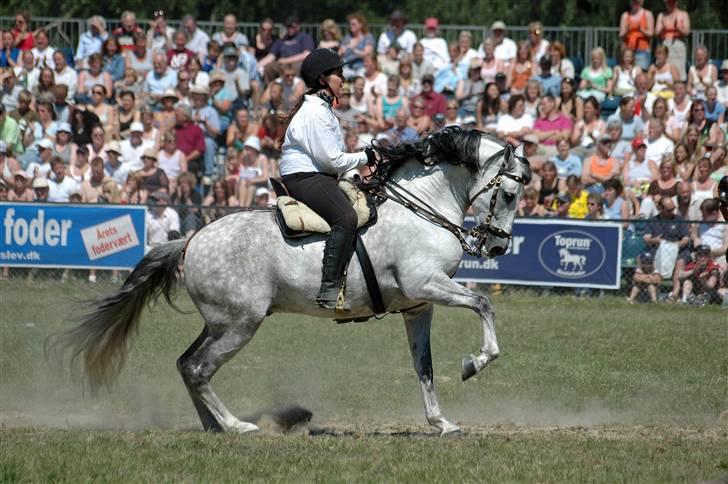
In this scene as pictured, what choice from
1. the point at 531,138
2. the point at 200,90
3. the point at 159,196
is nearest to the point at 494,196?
the point at 531,138

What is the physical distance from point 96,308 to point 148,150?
10447 millimetres

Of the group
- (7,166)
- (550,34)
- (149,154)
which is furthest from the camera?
(550,34)

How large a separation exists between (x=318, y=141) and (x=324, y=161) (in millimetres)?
171

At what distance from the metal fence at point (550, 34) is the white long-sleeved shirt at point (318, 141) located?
1369cm

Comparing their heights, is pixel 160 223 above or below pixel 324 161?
below

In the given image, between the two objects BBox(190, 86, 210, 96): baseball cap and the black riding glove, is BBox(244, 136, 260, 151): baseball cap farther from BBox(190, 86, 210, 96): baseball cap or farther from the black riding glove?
the black riding glove

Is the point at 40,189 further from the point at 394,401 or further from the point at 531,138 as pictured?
the point at 394,401

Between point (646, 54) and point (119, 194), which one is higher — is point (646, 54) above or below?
above

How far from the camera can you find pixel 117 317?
1030 centimetres

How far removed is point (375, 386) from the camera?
12477 mm

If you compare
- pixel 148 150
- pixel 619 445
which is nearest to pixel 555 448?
pixel 619 445

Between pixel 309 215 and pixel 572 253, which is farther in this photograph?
pixel 572 253

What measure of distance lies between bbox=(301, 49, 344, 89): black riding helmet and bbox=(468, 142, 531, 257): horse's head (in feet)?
4.64

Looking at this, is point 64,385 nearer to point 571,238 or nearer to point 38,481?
point 38,481
